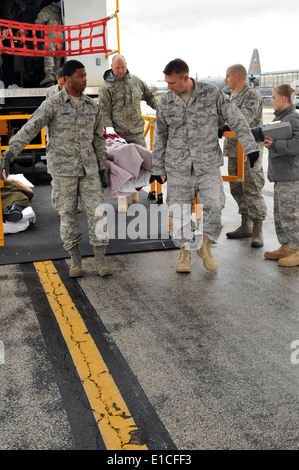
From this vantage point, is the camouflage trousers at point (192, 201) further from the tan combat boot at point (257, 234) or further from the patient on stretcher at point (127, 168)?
the tan combat boot at point (257, 234)

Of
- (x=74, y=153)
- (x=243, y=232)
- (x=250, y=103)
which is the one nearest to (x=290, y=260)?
(x=243, y=232)

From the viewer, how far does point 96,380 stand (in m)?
3.23

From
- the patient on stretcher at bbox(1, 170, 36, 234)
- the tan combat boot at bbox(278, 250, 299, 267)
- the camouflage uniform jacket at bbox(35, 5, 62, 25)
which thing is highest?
the camouflage uniform jacket at bbox(35, 5, 62, 25)

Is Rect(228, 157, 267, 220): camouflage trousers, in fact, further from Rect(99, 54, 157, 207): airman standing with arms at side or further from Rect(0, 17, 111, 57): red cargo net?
Rect(0, 17, 111, 57): red cargo net

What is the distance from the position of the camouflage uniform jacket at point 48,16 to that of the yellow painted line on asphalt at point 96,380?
6915 mm

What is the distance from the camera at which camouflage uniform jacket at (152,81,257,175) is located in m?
5.07

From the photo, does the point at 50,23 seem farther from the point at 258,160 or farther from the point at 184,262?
the point at 184,262

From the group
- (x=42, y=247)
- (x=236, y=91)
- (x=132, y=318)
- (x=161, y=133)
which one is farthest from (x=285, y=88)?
(x=42, y=247)

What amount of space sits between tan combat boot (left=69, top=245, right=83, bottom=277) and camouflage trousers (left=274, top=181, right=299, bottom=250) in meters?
2.08

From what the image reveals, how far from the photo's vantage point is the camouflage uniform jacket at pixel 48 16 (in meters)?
10.1

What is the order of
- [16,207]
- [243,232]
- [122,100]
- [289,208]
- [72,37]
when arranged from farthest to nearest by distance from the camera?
[72,37] → [122,100] → [16,207] → [243,232] → [289,208]

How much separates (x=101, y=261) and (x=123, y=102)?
2992 millimetres

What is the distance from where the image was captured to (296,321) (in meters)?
4.07

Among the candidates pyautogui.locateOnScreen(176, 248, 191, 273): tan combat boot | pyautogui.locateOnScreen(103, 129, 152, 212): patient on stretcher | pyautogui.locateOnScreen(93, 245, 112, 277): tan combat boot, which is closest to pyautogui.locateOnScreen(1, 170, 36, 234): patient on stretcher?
pyautogui.locateOnScreen(103, 129, 152, 212): patient on stretcher
